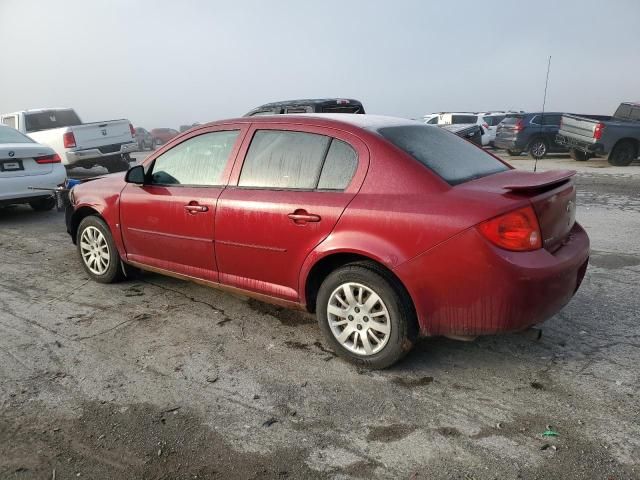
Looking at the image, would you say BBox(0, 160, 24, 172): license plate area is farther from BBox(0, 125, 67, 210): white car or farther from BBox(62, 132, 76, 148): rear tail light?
BBox(62, 132, 76, 148): rear tail light

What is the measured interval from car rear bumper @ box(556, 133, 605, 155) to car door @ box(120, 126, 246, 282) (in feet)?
45.8

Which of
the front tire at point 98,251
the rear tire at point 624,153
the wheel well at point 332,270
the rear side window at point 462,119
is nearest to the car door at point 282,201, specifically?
the wheel well at point 332,270

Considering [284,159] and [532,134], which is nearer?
[284,159]

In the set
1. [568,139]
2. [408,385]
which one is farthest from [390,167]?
[568,139]

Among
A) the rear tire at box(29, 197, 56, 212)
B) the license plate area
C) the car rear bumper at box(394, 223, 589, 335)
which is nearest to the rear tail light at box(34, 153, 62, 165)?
the license plate area

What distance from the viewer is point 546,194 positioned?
9.89 feet

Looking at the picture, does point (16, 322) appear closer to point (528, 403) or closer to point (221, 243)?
point (221, 243)

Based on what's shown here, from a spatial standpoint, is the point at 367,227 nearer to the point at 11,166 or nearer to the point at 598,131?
the point at 11,166

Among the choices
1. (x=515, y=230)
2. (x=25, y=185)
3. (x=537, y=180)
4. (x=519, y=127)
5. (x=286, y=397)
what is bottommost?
(x=286, y=397)

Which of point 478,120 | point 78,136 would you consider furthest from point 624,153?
point 78,136

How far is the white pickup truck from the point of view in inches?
482

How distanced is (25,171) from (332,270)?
653 cm

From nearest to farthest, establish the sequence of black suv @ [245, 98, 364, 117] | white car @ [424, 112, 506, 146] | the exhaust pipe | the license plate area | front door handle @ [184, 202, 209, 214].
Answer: the exhaust pipe
front door handle @ [184, 202, 209, 214]
the license plate area
black suv @ [245, 98, 364, 117]
white car @ [424, 112, 506, 146]

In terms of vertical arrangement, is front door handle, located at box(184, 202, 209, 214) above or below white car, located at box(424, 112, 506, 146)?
below
